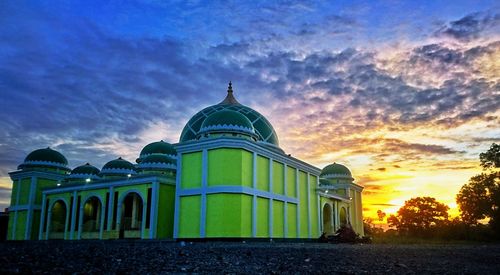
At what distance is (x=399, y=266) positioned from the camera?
332 inches

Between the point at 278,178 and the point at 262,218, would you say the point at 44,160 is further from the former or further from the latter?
the point at 262,218

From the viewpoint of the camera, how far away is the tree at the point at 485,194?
3919 cm

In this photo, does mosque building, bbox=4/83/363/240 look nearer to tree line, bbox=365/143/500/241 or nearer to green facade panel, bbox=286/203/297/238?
green facade panel, bbox=286/203/297/238

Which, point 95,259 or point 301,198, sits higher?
point 301,198

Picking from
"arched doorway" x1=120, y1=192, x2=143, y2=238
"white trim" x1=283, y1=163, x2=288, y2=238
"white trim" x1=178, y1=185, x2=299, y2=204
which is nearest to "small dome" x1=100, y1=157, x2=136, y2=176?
"arched doorway" x1=120, y1=192, x2=143, y2=238

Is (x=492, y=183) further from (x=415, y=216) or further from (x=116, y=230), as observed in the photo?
(x=116, y=230)

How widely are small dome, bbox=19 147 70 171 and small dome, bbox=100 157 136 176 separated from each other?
7.43 m

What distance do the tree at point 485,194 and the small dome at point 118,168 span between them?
109 feet

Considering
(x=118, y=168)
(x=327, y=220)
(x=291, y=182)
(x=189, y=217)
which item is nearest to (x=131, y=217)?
(x=118, y=168)

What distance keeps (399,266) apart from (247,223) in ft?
50.7

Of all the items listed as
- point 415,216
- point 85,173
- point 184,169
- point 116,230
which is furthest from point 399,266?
point 415,216

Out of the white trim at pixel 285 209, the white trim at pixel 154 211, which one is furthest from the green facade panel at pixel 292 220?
the white trim at pixel 154 211

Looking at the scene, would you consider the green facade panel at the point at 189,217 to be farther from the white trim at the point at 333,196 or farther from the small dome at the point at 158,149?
the white trim at the point at 333,196

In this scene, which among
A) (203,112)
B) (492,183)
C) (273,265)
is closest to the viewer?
(273,265)
